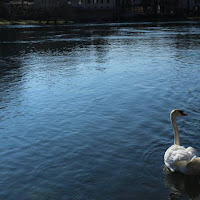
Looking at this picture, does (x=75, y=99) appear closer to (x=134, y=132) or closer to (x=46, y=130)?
(x=46, y=130)

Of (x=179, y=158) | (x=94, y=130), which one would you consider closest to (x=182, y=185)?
(x=179, y=158)

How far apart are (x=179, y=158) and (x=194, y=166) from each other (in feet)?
1.54

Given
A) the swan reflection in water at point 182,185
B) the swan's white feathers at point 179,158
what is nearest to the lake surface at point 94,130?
the swan reflection in water at point 182,185

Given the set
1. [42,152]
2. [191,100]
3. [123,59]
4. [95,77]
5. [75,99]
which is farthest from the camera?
[123,59]

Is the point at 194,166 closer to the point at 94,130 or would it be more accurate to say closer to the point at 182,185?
the point at 182,185

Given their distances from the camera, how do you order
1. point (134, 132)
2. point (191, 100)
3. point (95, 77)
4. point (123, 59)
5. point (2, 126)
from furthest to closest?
point (123, 59) → point (95, 77) → point (191, 100) → point (2, 126) → point (134, 132)

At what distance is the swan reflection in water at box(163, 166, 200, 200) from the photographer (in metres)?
10.3

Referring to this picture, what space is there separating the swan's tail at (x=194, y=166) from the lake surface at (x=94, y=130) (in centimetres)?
46

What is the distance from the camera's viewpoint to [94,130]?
52.6ft

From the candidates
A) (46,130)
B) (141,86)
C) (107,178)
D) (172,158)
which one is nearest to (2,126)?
(46,130)

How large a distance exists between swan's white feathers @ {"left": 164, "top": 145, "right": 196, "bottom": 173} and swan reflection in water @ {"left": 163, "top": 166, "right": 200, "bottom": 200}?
285 mm

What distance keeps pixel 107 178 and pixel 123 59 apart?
28.0 meters

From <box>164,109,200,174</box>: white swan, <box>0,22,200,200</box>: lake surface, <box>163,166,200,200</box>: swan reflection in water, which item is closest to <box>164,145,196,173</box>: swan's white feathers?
<box>164,109,200,174</box>: white swan

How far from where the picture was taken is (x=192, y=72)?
94.6ft
